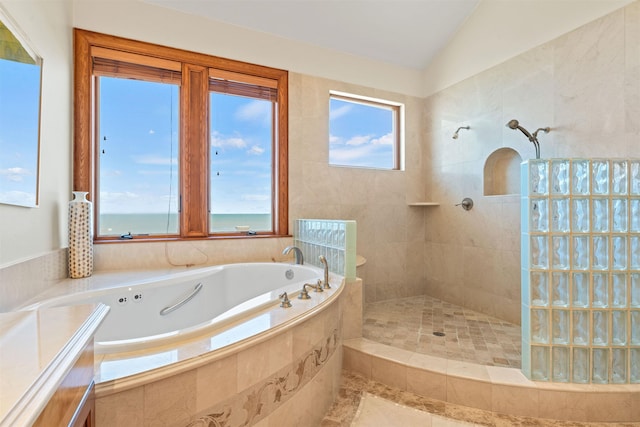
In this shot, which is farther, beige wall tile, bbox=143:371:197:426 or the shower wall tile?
the shower wall tile

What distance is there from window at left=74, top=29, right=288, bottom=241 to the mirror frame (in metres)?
0.68

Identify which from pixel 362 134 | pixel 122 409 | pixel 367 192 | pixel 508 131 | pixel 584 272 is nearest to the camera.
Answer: pixel 122 409

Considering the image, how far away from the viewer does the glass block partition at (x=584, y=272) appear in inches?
64.6

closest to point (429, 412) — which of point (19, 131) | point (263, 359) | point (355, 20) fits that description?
point (263, 359)

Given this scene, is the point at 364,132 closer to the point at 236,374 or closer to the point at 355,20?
the point at 355,20

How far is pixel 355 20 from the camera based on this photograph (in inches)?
116

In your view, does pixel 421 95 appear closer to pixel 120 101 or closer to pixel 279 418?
pixel 120 101

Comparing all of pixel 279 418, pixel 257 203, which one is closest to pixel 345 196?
pixel 257 203

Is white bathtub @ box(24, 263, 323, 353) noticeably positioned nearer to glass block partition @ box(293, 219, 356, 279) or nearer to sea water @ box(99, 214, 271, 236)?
glass block partition @ box(293, 219, 356, 279)

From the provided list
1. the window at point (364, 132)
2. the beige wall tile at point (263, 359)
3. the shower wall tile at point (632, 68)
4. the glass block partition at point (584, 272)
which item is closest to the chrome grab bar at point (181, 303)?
the beige wall tile at point (263, 359)

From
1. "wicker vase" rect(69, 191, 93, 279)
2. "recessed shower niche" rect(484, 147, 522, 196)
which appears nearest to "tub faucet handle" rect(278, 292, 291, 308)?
"wicker vase" rect(69, 191, 93, 279)

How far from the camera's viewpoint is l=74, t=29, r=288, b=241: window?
2.43 meters

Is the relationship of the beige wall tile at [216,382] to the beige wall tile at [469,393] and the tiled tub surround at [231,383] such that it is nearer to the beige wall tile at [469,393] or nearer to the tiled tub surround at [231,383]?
the tiled tub surround at [231,383]

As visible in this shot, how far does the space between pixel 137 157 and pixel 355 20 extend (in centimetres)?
229
